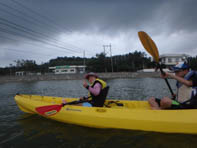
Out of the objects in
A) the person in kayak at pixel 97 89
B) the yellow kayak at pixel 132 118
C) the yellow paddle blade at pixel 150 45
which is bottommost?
the yellow kayak at pixel 132 118

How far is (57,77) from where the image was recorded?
1489 inches

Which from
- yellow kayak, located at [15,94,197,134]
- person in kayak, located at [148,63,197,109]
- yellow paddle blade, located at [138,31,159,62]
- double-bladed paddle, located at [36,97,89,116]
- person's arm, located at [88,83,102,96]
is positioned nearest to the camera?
person in kayak, located at [148,63,197,109]

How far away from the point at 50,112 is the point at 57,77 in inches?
1335

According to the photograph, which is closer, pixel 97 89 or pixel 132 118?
pixel 132 118

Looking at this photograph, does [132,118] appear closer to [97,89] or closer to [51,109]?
[97,89]

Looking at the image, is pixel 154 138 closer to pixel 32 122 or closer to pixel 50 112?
pixel 50 112

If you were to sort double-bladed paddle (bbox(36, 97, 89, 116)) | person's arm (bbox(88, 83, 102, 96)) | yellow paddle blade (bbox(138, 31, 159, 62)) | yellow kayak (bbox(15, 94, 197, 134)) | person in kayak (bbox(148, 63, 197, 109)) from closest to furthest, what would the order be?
person in kayak (bbox(148, 63, 197, 109)), yellow kayak (bbox(15, 94, 197, 134)), person's arm (bbox(88, 83, 102, 96)), double-bladed paddle (bbox(36, 97, 89, 116)), yellow paddle blade (bbox(138, 31, 159, 62))

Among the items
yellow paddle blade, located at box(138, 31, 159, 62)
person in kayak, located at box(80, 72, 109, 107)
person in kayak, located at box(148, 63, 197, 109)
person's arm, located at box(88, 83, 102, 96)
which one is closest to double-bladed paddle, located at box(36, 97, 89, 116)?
person in kayak, located at box(80, 72, 109, 107)

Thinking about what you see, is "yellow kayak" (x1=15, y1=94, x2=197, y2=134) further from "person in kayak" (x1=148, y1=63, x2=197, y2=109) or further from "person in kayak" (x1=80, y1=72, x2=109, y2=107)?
"person in kayak" (x1=80, y1=72, x2=109, y2=107)

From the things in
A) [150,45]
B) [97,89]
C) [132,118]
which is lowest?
[132,118]

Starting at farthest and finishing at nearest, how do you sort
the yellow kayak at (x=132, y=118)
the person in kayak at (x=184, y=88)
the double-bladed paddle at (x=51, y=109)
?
the double-bladed paddle at (x=51, y=109)
the yellow kayak at (x=132, y=118)
the person in kayak at (x=184, y=88)

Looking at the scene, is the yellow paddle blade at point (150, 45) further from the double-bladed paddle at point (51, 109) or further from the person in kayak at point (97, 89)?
the double-bladed paddle at point (51, 109)

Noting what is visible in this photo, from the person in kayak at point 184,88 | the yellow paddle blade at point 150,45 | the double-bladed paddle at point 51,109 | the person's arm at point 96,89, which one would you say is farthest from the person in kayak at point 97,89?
the yellow paddle blade at point 150,45

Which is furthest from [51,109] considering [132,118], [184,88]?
[184,88]
